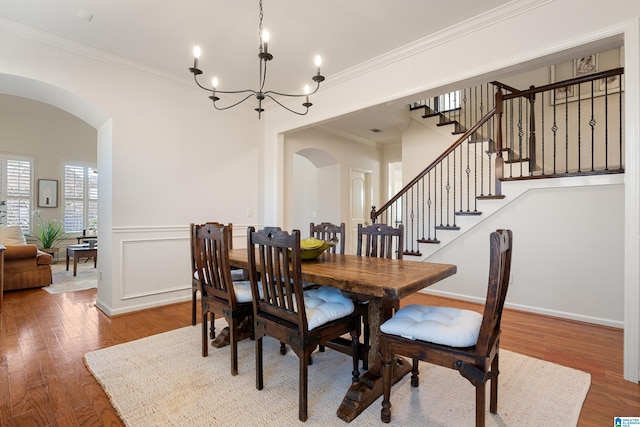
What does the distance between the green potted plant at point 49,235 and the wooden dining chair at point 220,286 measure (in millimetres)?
6143

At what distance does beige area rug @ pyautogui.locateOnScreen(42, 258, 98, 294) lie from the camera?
4.59 metres

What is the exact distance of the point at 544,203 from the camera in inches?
131

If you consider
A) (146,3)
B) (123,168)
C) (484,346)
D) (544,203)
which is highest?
(146,3)

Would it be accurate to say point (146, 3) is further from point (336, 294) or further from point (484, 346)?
point (484, 346)

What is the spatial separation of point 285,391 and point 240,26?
9.63ft

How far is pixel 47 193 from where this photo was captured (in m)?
7.09

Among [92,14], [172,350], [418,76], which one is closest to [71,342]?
[172,350]

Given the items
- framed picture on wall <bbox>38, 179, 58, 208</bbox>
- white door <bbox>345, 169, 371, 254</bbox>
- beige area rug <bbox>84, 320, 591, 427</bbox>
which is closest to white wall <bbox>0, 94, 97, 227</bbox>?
framed picture on wall <bbox>38, 179, 58, 208</bbox>

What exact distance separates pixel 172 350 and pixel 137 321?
991 mm

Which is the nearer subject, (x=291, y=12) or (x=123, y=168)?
(x=291, y=12)

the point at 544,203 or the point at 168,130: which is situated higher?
the point at 168,130

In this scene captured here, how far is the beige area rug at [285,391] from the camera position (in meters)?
1.67

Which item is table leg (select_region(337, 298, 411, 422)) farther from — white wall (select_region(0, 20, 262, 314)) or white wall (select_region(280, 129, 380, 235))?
white wall (select_region(280, 129, 380, 235))

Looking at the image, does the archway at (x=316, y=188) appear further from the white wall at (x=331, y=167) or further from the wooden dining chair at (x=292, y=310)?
the wooden dining chair at (x=292, y=310)
